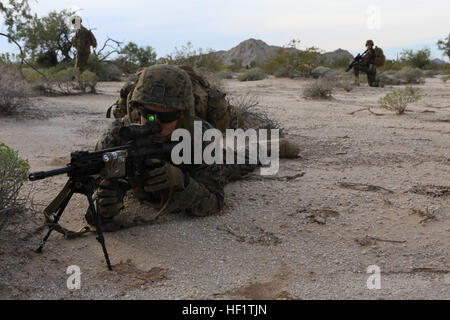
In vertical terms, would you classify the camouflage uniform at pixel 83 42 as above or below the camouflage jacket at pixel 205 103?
above

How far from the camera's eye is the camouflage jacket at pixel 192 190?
2953 millimetres

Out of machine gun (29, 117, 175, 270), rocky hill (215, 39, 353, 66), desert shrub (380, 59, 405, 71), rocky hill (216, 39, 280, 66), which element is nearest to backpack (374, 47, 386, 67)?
desert shrub (380, 59, 405, 71)

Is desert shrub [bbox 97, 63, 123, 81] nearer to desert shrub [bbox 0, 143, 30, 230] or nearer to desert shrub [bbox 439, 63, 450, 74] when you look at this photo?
desert shrub [bbox 0, 143, 30, 230]

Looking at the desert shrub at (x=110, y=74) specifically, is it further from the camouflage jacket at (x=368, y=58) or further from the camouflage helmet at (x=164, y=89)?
the camouflage helmet at (x=164, y=89)

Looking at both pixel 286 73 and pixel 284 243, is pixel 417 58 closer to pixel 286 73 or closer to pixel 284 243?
pixel 286 73

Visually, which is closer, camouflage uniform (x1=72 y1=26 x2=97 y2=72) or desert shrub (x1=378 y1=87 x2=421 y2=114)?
desert shrub (x1=378 y1=87 x2=421 y2=114)

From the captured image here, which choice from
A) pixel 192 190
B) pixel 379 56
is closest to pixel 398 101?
pixel 379 56

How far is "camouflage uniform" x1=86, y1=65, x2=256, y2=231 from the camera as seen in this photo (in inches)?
109

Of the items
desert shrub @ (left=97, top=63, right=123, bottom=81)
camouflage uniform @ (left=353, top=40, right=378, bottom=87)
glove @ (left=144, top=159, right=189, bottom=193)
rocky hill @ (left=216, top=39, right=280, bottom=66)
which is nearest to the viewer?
glove @ (left=144, top=159, right=189, bottom=193)

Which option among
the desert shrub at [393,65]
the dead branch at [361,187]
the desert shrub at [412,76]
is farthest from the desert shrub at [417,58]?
the dead branch at [361,187]

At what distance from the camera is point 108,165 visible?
7.97 ft

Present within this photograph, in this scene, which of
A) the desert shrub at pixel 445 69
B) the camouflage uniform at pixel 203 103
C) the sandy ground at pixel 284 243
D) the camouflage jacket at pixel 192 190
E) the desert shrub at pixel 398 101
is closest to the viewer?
the sandy ground at pixel 284 243

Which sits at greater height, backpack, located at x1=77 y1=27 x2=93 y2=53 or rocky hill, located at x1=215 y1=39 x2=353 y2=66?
rocky hill, located at x1=215 y1=39 x2=353 y2=66

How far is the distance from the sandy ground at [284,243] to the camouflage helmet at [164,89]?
0.79 meters
